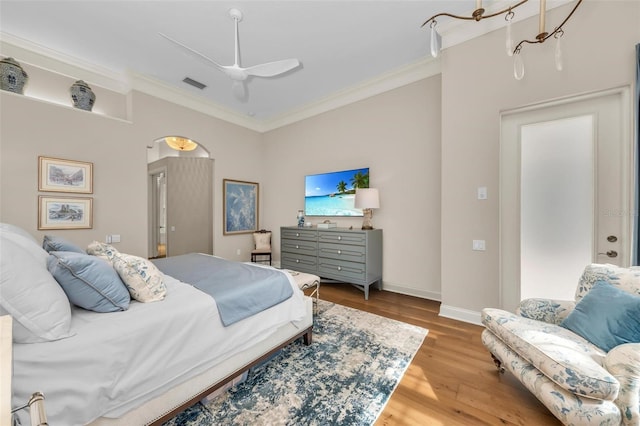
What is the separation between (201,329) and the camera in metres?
1.47

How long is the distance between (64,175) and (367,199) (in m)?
3.93

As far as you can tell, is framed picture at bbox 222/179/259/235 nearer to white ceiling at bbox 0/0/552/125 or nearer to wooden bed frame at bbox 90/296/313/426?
white ceiling at bbox 0/0/552/125

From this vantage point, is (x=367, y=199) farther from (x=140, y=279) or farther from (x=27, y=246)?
(x=27, y=246)

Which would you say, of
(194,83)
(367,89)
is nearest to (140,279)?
(194,83)

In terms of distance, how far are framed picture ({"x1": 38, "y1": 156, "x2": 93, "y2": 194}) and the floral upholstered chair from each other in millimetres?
4682

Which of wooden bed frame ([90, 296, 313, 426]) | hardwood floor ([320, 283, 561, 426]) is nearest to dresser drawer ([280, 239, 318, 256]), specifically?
wooden bed frame ([90, 296, 313, 426])

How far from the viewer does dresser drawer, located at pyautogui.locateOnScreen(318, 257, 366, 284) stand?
11.2 ft

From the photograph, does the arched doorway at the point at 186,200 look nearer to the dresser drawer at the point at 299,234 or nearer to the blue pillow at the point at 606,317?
the dresser drawer at the point at 299,234

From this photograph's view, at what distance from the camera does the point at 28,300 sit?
1.08 meters

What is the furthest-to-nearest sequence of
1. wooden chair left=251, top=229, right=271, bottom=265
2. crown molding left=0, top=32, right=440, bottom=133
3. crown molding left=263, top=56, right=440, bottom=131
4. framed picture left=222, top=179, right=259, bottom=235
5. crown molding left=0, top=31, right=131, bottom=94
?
wooden chair left=251, top=229, right=271, bottom=265 < framed picture left=222, top=179, right=259, bottom=235 < crown molding left=263, top=56, right=440, bottom=131 < crown molding left=0, top=32, right=440, bottom=133 < crown molding left=0, top=31, right=131, bottom=94

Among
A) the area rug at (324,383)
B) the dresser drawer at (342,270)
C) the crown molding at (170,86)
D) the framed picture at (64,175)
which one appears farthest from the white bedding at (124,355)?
the crown molding at (170,86)

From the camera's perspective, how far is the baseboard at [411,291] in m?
3.32

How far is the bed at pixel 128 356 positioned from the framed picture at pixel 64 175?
2.36 metres

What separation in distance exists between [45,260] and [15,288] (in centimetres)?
44
